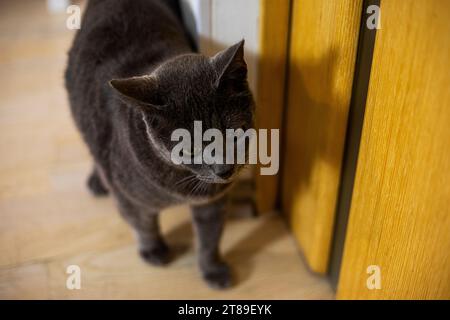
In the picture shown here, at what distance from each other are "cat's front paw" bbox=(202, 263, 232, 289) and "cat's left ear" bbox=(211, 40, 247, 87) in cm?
52

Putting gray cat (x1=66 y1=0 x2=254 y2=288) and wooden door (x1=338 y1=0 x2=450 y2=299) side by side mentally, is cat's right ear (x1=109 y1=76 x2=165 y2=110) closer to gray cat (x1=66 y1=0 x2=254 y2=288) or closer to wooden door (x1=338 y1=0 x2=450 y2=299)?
gray cat (x1=66 y1=0 x2=254 y2=288)

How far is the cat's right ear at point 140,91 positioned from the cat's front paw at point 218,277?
1.67 feet

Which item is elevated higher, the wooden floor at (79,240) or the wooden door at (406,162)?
the wooden door at (406,162)

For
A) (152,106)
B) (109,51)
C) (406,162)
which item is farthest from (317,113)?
(109,51)

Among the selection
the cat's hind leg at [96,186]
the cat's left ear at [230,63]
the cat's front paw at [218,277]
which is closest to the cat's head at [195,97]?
the cat's left ear at [230,63]

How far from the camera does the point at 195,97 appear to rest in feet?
2.52

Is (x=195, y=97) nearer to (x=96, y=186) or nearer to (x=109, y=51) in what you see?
(x=109, y=51)

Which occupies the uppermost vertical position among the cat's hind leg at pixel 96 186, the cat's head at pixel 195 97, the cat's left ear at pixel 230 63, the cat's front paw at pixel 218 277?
the cat's left ear at pixel 230 63

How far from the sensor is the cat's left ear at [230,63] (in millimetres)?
745

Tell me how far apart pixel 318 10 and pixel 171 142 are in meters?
0.37

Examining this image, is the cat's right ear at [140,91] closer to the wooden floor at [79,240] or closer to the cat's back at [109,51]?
the cat's back at [109,51]

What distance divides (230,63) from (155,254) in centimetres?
59

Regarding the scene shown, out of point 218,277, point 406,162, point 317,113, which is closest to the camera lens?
point 406,162

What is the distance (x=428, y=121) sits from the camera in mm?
667
